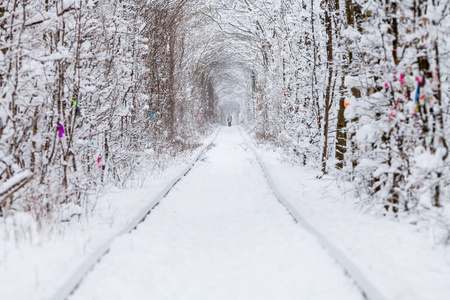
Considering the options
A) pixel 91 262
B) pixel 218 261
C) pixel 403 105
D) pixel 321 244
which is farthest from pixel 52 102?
pixel 403 105

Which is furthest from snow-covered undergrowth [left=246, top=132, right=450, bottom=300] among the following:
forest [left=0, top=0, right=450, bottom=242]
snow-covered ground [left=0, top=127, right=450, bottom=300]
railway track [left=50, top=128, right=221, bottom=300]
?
railway track [left=50, top=128, right=221, bottom=300]

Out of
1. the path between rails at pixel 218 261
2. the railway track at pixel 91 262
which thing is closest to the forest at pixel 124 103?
the railway track at pixel 91 262

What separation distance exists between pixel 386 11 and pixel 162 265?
4.35 m

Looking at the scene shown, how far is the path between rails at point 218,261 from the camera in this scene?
3.38 m

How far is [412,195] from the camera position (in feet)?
16.9

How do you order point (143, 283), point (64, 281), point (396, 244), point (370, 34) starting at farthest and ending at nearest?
point (370, 34), point (396, 244), point (143, 283), point (64, 281)

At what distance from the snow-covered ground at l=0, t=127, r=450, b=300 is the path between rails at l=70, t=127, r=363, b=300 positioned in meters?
0.01

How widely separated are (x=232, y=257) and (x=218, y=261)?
19 cm

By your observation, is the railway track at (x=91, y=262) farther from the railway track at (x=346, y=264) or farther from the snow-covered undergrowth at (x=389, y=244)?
the snow-covered undergrowth at (x=389, y=244)

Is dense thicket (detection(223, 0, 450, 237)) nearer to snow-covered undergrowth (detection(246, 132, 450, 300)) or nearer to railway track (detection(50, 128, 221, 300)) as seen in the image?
snow-covered undergrowth (detection(246, 132, 450, 300))

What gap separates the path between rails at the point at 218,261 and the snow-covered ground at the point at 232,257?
10mm

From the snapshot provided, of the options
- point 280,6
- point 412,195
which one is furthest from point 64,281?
point 280,6

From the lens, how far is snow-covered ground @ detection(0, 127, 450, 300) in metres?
3.31

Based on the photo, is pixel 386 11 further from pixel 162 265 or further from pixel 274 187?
pixel 162 265
